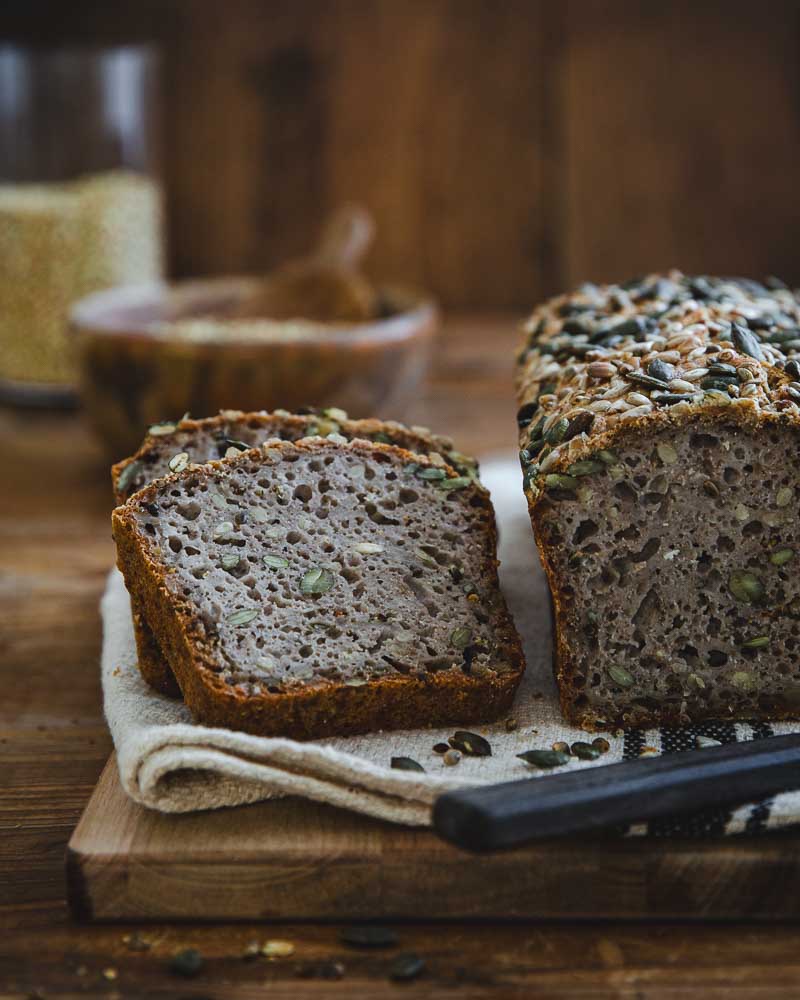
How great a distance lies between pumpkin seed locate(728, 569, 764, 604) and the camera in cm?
206

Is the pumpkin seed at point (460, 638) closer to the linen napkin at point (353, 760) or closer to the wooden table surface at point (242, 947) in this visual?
the linen napkin at point (353, 760)

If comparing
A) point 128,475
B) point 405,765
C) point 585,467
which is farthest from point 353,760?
point 128,475

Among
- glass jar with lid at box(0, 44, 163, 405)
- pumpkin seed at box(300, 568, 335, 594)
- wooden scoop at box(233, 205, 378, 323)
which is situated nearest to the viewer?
pumpkin seed at box(300, 568, 335, 594)

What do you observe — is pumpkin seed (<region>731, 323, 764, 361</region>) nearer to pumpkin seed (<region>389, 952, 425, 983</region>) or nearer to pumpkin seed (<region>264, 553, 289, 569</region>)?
pumpkin seed (<region>264, 553, 289, 569</region>)

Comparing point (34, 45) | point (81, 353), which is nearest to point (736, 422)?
point (81, 353)

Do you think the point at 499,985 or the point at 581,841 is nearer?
the point at 499,985

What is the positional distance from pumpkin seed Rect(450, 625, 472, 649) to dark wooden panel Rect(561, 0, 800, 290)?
12.3 ft

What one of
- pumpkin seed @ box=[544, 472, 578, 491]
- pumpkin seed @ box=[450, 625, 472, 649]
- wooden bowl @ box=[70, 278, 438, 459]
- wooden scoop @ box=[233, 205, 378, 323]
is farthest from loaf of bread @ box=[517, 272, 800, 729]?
wooden scoop @ box=[233, 205, 378, 323]

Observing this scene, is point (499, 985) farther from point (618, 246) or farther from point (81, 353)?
point (618, 246)

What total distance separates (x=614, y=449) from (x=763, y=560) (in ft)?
1.02

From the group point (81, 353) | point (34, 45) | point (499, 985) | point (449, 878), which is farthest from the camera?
point (34, 45)

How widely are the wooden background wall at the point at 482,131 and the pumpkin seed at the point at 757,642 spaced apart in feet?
12.1

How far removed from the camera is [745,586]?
6.75 ft

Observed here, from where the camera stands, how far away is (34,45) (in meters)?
5.22
